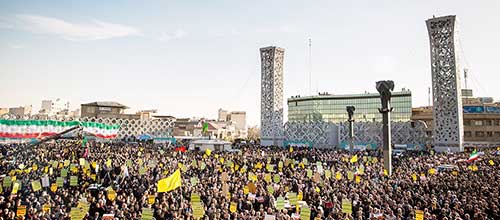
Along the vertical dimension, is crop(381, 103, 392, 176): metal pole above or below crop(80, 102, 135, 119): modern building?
below

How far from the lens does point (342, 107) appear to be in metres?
90.1

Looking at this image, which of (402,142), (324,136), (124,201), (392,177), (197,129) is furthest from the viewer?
(197,129)

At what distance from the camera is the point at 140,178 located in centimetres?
2025

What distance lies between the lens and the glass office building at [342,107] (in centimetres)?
8006

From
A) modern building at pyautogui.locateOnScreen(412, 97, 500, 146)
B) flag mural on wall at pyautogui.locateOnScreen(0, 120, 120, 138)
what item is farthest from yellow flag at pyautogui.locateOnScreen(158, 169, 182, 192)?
modern building at pyautogui.locateOnScreen(412, 97, 500, 146)

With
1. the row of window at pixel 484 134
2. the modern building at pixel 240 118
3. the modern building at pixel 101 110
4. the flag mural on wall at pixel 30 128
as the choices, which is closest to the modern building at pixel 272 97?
the row of window at pixel 484 134

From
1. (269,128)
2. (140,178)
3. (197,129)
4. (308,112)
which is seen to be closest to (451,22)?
(269,128)

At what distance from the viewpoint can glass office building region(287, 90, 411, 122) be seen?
8006 cm

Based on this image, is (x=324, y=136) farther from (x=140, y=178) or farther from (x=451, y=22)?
(x=140, y=178)

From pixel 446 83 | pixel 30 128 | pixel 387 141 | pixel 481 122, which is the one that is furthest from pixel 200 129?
pixel 30 128

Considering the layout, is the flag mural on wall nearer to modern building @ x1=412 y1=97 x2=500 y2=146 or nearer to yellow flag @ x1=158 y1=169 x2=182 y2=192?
yellow flag @ x1=158 y1=169 x2=182 y2=192

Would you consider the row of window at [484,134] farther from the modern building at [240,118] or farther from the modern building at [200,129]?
the modern building at [240,118]

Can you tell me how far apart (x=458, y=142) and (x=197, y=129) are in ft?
250

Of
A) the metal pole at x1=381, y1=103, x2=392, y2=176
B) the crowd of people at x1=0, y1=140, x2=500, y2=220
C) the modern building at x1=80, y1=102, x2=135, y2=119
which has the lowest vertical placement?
the crowd of people at x1=0, y1=140, x2=500, y2=220
